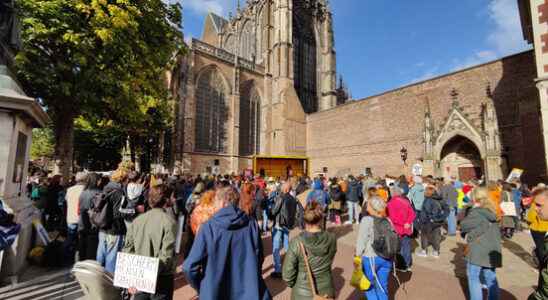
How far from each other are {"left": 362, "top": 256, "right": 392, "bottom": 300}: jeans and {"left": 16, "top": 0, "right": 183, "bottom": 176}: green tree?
911cm

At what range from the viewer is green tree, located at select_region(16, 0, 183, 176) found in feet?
25.8

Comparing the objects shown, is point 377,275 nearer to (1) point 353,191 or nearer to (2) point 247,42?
(1) point 353,191

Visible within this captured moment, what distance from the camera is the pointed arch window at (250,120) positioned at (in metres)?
30.3

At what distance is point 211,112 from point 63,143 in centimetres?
1793

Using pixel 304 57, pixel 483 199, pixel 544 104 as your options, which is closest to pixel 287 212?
pixel 483 199

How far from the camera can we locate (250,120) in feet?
101

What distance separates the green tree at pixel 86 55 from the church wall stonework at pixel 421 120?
58.3 feet

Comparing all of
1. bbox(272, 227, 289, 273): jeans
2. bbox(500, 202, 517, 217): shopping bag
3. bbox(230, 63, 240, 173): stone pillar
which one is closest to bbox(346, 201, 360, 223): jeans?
bbox(500, 202, 517, 217): shopping bag

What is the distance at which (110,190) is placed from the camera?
4109mm

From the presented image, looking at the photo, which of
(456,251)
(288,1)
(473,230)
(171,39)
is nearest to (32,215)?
(473,230)

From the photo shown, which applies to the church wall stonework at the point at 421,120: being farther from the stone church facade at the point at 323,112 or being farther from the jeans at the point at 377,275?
the jeans at the point at 377,275

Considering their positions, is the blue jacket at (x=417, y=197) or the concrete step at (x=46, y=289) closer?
the concrete step at (x=46, y=289)

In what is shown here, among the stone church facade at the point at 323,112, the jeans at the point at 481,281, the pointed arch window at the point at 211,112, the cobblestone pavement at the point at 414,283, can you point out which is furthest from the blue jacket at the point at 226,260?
the pointed arch window at the point at 211,112

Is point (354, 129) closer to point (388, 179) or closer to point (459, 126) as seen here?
point (459, 126)
